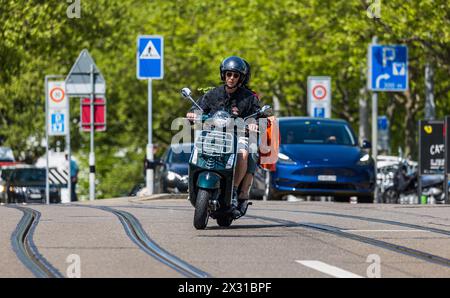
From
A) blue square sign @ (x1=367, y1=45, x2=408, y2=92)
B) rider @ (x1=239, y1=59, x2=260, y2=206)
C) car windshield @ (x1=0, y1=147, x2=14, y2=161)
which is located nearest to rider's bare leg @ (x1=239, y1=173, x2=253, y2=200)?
rider @ (x1=239, y1=59, x2=260, y2=206)

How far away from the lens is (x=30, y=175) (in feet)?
154

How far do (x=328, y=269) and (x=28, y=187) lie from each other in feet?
117

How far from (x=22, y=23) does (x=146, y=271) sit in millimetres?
28148

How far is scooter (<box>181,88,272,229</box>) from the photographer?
1439 centimetres

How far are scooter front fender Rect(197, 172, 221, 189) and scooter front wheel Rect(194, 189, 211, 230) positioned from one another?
9 centimetres

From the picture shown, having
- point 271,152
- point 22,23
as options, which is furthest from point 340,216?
point 22,23

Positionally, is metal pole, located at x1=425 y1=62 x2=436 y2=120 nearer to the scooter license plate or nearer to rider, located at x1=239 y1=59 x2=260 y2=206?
the scooter license plate

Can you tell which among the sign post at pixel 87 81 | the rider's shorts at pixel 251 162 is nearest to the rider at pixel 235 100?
the rider's shorts at pixel 251 162

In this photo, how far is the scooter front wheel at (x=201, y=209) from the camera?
1445 cm

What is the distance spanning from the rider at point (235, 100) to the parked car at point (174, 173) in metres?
14.1

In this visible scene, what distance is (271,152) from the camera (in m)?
15.0

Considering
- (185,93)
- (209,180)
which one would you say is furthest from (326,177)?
(185,93)

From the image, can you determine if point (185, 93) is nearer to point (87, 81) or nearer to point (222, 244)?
point (222, 244)
